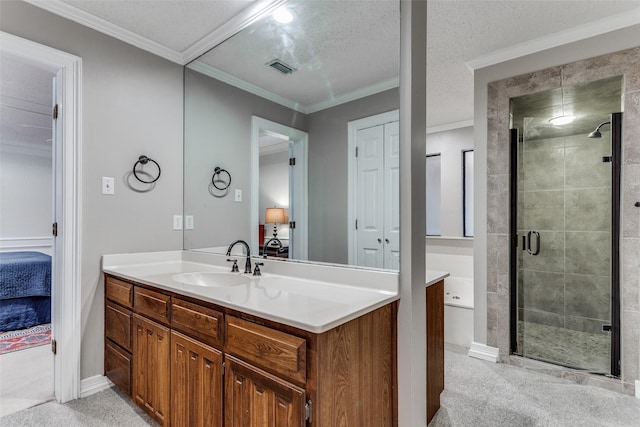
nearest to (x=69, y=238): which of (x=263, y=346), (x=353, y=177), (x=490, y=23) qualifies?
(x=263, y=346)

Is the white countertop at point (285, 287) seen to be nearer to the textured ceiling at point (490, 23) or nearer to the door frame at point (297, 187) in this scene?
the door frame at point (297, 187)

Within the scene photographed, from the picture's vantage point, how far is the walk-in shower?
7.68 feet

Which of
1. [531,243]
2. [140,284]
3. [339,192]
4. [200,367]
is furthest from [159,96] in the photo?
[531,243]

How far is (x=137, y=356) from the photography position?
1882 millimetres

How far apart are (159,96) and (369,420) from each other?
2541 mm

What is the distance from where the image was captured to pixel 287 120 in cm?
211

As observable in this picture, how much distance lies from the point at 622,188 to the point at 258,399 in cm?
263

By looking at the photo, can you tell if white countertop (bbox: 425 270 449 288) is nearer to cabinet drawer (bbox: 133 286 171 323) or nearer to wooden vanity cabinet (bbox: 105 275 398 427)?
wooden vanity cabinet (bbox: 105 275 398 427)

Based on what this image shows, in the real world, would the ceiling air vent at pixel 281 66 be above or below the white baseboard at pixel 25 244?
above

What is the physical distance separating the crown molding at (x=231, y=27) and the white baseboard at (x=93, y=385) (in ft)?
7.81

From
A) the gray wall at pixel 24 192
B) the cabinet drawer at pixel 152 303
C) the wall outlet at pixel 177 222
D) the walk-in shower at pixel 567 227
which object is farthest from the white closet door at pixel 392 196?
the gray wall at pixel 24 192

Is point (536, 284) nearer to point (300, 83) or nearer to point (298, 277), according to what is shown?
point (298, 277)

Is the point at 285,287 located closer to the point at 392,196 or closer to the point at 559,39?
the point at 392,196

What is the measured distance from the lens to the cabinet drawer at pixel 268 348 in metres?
1.12
